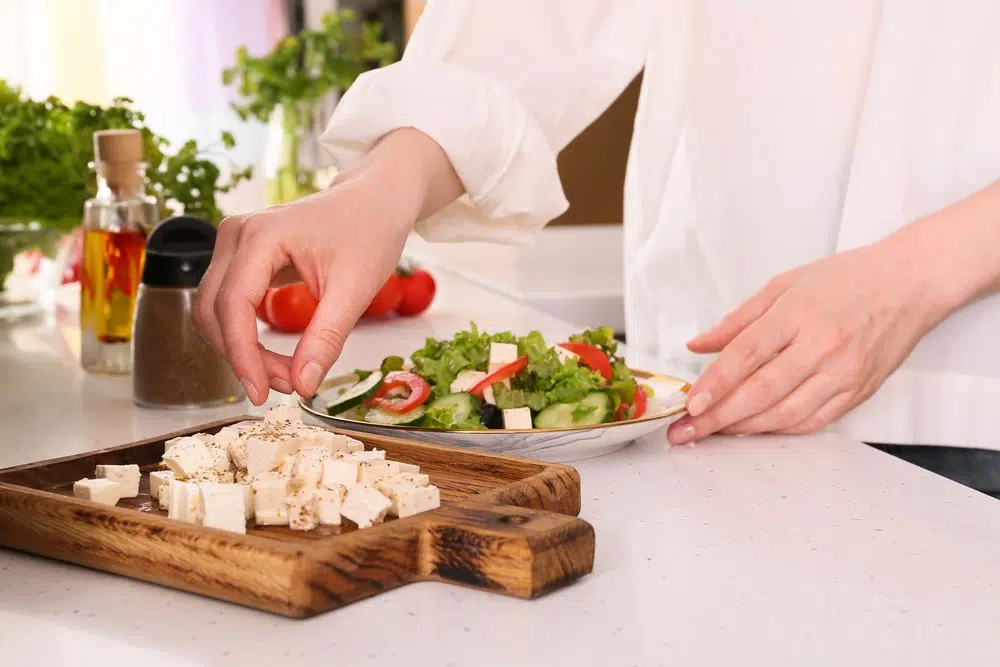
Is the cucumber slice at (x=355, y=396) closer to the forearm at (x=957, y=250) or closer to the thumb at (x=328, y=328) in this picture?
the thumb at (x=328, y=328)


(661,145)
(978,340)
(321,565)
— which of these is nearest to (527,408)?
(321,565)

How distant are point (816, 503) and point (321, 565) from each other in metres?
0.44

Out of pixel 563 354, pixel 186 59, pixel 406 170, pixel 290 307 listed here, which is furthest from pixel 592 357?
pixel 186 59

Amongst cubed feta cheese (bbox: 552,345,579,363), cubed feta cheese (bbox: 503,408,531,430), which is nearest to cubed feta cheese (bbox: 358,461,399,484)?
cubed feta cheese (bbox: 503,408,531,430)

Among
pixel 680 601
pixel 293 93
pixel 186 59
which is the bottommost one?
pixel 680 601

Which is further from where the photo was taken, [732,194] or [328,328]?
[732,194]

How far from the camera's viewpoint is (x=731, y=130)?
153 centimetres

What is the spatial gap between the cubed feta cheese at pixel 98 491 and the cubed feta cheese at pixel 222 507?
0.10m

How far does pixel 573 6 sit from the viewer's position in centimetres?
145

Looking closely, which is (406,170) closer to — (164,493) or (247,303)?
(247,303)

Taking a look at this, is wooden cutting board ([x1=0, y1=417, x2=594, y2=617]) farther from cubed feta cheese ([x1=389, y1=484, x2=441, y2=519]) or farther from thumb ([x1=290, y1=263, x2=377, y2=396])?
thumb ([x1=290, y1=263, x2=377, y2=396])

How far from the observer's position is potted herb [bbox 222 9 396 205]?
2.65 meters

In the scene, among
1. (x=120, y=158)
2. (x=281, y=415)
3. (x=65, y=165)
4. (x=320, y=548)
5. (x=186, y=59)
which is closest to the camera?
(x=320, y=548)

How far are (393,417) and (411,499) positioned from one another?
0.32 meters
